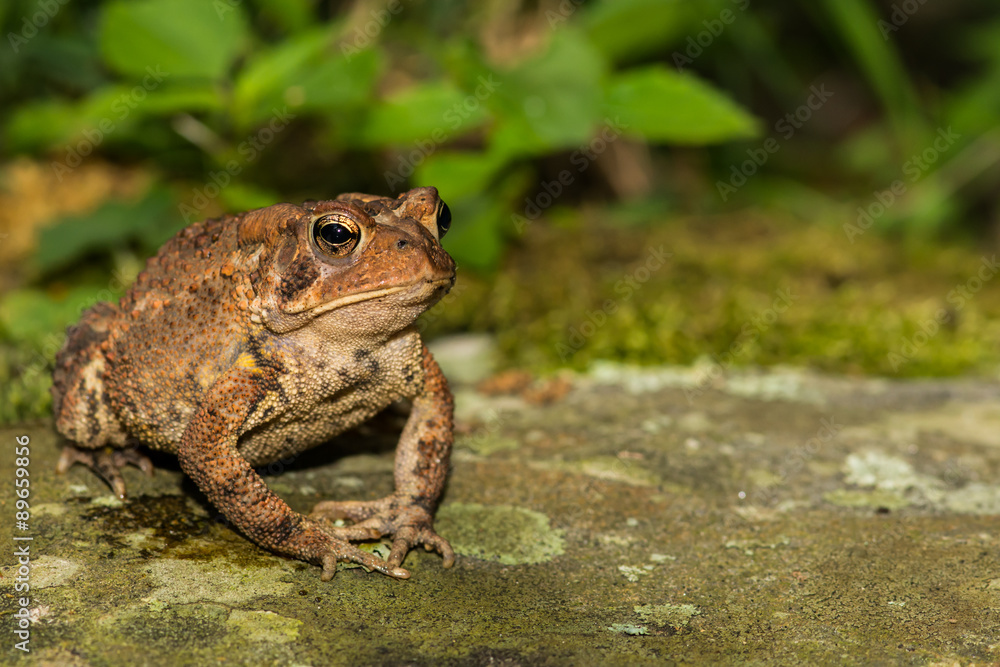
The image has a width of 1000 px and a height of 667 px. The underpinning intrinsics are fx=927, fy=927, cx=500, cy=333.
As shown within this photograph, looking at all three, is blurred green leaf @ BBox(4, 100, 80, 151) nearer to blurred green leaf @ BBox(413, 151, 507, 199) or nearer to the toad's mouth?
blurred green leaf @ BBox(413, 151, 507, 199)

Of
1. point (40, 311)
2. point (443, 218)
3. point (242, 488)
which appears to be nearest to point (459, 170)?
point (443, 218)

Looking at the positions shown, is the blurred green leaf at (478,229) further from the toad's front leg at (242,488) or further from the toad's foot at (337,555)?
the toad's foot at (337,555)

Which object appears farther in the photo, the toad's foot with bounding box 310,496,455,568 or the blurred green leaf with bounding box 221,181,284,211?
the blurred green leaf with bounding box 221,181,284,211

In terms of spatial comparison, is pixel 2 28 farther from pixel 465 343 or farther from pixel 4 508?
pixel 4 508

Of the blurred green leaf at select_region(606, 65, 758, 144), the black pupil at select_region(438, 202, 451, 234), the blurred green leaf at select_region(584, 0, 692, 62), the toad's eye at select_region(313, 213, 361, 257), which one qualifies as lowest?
the toad's eye at select_region(313, 213, 361, 257)

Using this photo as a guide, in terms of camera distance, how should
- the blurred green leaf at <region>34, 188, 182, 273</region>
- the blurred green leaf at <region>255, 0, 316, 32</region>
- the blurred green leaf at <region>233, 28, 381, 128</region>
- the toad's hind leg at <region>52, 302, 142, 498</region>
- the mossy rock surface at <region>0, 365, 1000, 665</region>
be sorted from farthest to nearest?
the blurred green leaf at <region>255, 0, 316, 32</region>, the blurred green leaf at <region>34, 188, 182, 273</region>, the blurred green leaf at <region>233, 28, 381, 128</region>, the toad's hind leg at <region>52, 302, 142, 498</region>, the mossy rock surface at <region>0, 365, 1000, 665</region>

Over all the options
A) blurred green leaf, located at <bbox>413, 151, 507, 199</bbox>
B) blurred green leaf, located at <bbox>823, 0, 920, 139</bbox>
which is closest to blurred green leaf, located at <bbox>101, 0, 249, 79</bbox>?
blurred green leaf, located at <bbox>413, 151, 507, 199</bbox>

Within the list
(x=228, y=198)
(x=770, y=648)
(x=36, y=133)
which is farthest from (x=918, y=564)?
(x=36, y=133)

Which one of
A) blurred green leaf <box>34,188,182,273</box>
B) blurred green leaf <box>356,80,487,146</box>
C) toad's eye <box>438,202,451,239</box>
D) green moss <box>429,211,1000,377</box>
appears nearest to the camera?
toad's eye <box>438,202,451,239</box>
